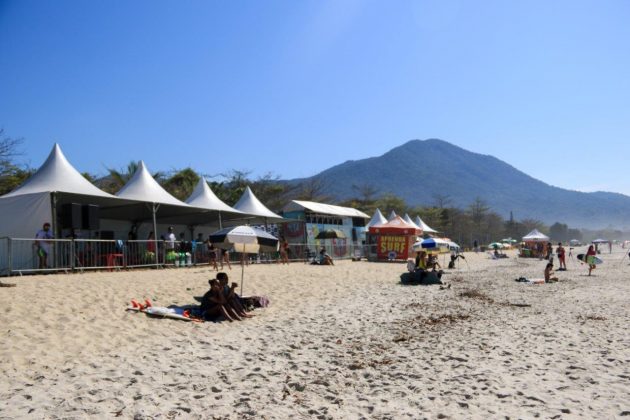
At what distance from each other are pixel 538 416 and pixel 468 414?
0.65 m

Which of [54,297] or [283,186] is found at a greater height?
[283,186]

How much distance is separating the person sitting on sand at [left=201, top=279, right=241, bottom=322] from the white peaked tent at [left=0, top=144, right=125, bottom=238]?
8129 mm

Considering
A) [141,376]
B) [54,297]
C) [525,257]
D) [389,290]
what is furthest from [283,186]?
[141,376]

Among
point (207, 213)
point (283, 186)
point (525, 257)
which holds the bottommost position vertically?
point (525, 257)

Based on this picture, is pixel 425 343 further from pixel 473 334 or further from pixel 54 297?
pixel 54 297

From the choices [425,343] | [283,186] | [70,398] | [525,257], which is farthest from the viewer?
[283,186]

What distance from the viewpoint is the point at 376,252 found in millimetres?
31922

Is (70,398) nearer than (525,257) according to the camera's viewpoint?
Yes

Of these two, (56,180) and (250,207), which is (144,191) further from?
(250,207)

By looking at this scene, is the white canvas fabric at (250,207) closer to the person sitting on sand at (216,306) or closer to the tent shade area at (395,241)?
the tent shade area at (395,241)

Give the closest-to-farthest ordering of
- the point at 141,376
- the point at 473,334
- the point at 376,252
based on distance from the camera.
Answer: the point at 141,376
the point at 473,334
the point at 376,252

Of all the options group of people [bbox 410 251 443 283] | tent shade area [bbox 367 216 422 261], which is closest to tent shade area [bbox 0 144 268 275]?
group of people [bbox 410 251 443 283]

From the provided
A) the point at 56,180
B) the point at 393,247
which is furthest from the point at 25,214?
the point at 393,247

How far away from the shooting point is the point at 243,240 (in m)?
10.7
